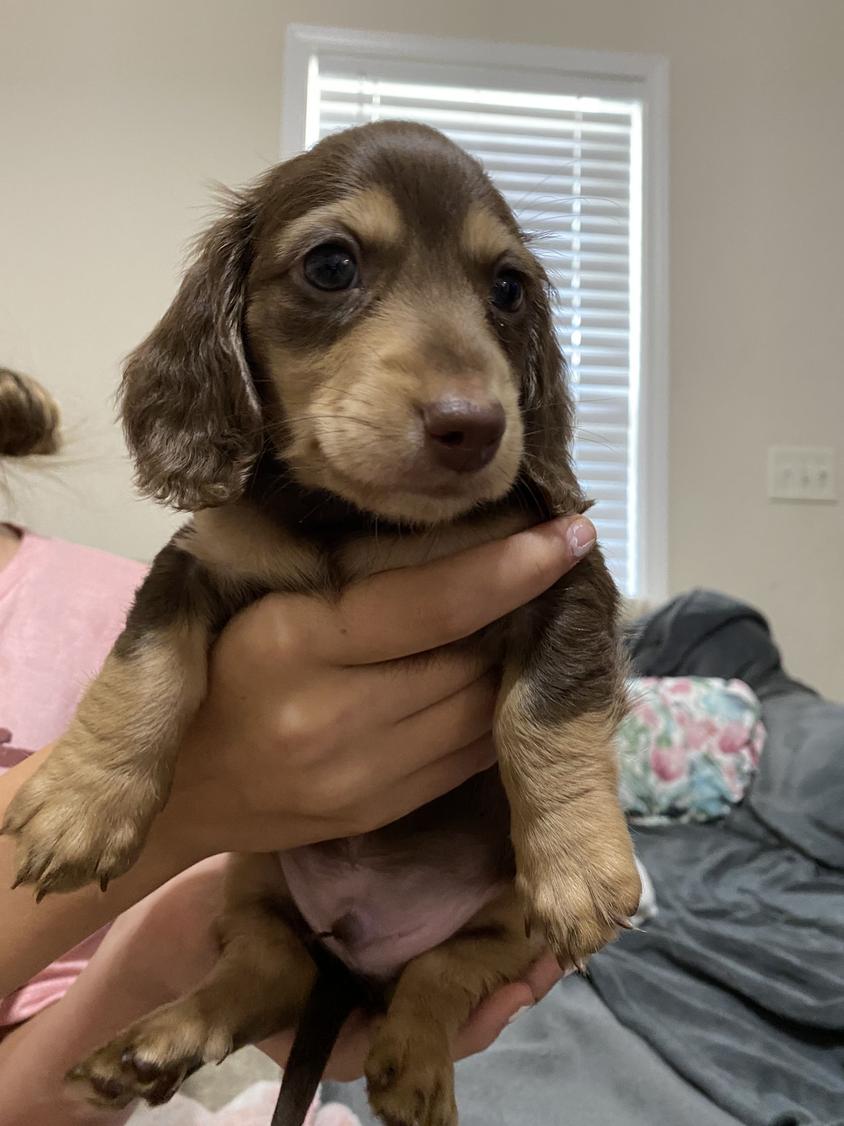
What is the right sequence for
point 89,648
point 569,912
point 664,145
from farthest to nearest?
point 664,145 → point 89,648 → point 569,912

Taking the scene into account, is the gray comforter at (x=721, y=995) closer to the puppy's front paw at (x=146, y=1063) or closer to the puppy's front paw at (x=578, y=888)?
the puppy's front paw at (x=146, y=1063)

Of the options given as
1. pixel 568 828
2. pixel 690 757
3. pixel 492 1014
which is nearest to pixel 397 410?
pixel 568 828

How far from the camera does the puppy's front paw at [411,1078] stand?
3.07 feet

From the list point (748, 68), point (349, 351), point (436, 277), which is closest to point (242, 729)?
point (349, 351)

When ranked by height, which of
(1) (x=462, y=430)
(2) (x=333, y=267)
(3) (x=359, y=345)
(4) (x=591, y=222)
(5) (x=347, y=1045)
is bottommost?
(5) (x=347, y=1045)

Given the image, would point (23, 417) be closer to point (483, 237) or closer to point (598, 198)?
point (483, 237)

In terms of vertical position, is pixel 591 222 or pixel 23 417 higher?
pixel 591 222

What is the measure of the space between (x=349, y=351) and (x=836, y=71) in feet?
12.2

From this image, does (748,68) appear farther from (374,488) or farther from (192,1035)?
(192,1035)

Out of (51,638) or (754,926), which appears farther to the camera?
(754,926)

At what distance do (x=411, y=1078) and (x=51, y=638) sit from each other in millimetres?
1207

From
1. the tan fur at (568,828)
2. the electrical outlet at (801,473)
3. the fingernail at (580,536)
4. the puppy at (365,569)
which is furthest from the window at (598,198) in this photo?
the tan fur at (568,828)

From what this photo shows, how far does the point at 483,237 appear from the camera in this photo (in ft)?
3.34

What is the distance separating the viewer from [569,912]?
0.84m
